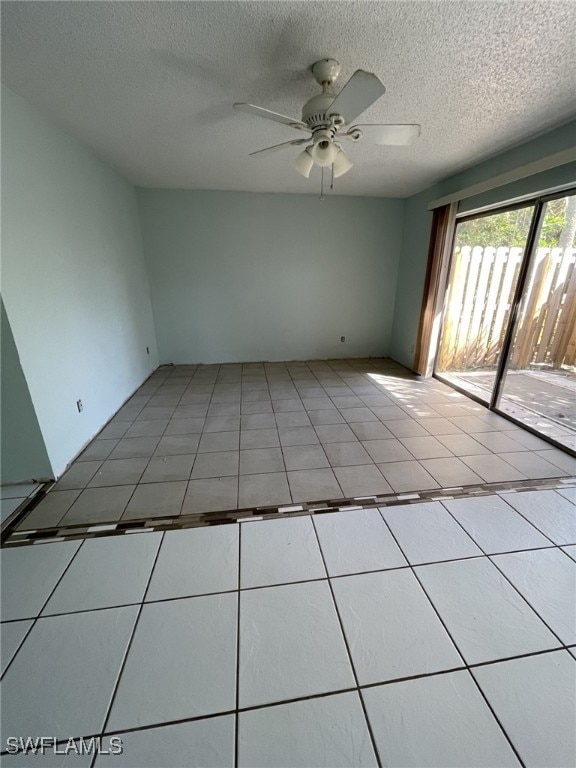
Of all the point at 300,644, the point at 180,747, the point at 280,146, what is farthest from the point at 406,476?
the point at 280,146

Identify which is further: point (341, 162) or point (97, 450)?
point (97, 450)

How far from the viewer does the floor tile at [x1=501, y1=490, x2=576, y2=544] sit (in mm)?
1724

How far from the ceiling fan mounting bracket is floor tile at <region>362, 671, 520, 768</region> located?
107 inches

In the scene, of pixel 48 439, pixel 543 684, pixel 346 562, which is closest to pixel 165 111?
pixel 48 439

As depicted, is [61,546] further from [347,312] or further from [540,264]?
[540,264]

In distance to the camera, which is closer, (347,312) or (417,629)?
(417,629)

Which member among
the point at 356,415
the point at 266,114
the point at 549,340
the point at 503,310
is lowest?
the point at 356,415

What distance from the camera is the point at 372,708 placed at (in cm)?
104

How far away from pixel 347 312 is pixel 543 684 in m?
4.36

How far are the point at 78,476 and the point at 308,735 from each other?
2.02 m

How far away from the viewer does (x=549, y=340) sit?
11.6 feet

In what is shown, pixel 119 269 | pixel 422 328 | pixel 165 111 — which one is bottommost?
pixel 422 328

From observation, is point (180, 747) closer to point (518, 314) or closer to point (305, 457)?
point (305, 457)

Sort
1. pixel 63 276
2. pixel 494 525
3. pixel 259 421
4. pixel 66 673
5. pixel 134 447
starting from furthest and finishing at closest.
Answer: pixel 259 421 < pixel 134 447 < pixel 63 276 < pixel 494 525 < pixel 66 673
